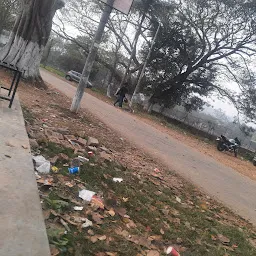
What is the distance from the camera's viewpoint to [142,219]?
13.4 ft

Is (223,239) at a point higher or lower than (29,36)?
lower

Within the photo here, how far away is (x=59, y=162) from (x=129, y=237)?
1.84m

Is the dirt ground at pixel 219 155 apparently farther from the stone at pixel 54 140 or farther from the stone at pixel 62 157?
the stone at pixel 62 157

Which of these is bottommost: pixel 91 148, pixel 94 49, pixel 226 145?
pixel 91 148

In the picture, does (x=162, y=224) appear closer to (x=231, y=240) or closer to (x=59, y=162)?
(x=231, y=240)

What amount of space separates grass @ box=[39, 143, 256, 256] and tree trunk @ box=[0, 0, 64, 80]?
27.3ft

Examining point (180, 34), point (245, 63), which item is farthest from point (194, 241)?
point (180, 34)

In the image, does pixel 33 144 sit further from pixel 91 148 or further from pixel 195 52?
pixel 195 52

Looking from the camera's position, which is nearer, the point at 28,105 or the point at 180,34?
the point at 28,105

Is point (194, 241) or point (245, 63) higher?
point (245, 63)

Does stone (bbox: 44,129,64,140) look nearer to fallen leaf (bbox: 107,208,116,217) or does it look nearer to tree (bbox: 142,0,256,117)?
fallen leaf (bbox: 107,208,116,217)

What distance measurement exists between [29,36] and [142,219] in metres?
10.5

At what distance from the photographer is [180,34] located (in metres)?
25.8

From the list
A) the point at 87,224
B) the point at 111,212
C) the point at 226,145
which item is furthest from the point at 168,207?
the point at 226,145
